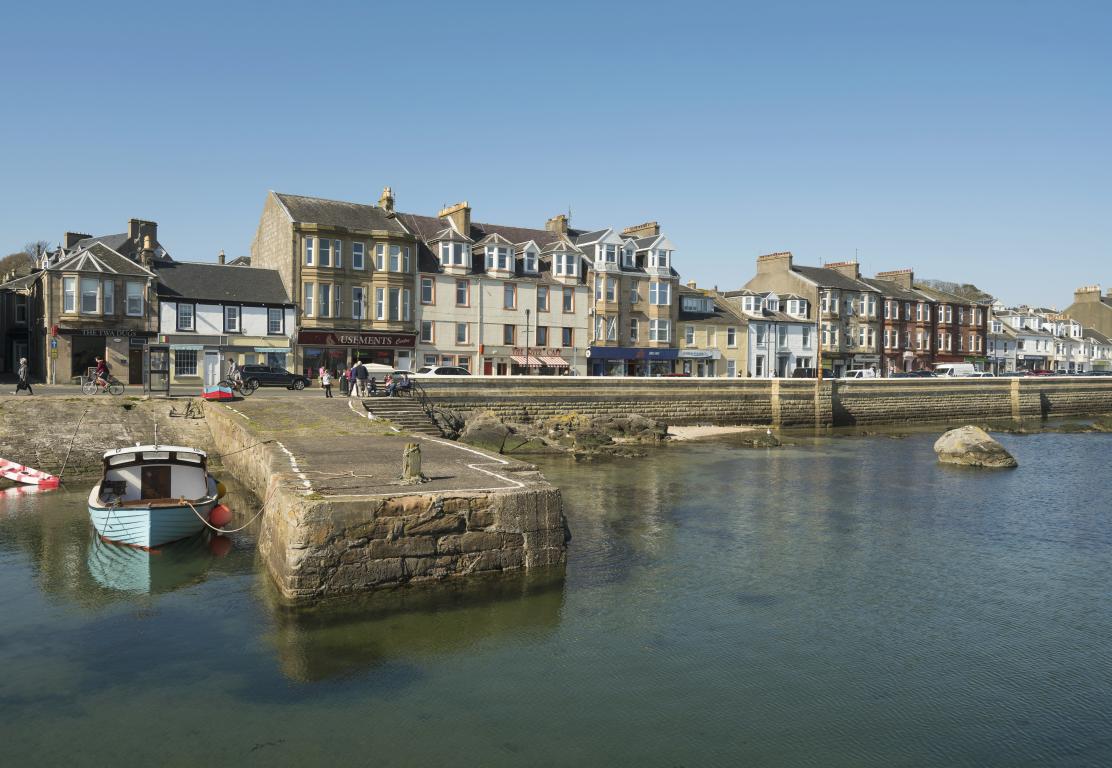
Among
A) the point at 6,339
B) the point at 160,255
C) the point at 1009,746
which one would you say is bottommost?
the point at 1009,746

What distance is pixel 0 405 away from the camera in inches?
1174

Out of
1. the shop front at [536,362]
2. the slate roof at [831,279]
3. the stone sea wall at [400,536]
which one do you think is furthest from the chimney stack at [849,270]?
the stone sea wall at [400,536]

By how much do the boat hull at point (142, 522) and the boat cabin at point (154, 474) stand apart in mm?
829

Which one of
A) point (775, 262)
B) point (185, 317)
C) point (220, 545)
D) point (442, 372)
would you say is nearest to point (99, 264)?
point (185, 317)

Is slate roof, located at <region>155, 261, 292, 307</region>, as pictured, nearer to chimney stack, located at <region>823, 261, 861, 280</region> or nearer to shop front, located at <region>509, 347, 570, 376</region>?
shop front, located at <region>509, 347, 570, 376</region>

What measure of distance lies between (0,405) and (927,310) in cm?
8351

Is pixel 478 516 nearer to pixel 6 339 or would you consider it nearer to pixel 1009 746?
pixel 1009 746

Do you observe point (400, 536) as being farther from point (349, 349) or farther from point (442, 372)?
point (349, 349)

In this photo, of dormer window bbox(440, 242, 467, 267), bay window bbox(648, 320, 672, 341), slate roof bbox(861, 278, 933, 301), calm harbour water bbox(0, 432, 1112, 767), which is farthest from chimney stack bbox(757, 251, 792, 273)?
calm harbour water bbox(0, 432, 1112, 767)

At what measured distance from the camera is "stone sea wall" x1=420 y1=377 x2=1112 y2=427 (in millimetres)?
42875

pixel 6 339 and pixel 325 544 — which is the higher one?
pixel 6 339

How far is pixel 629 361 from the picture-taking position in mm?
65812

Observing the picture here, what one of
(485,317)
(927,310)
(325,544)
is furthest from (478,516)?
(927,310)

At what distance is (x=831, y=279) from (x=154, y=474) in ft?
236
